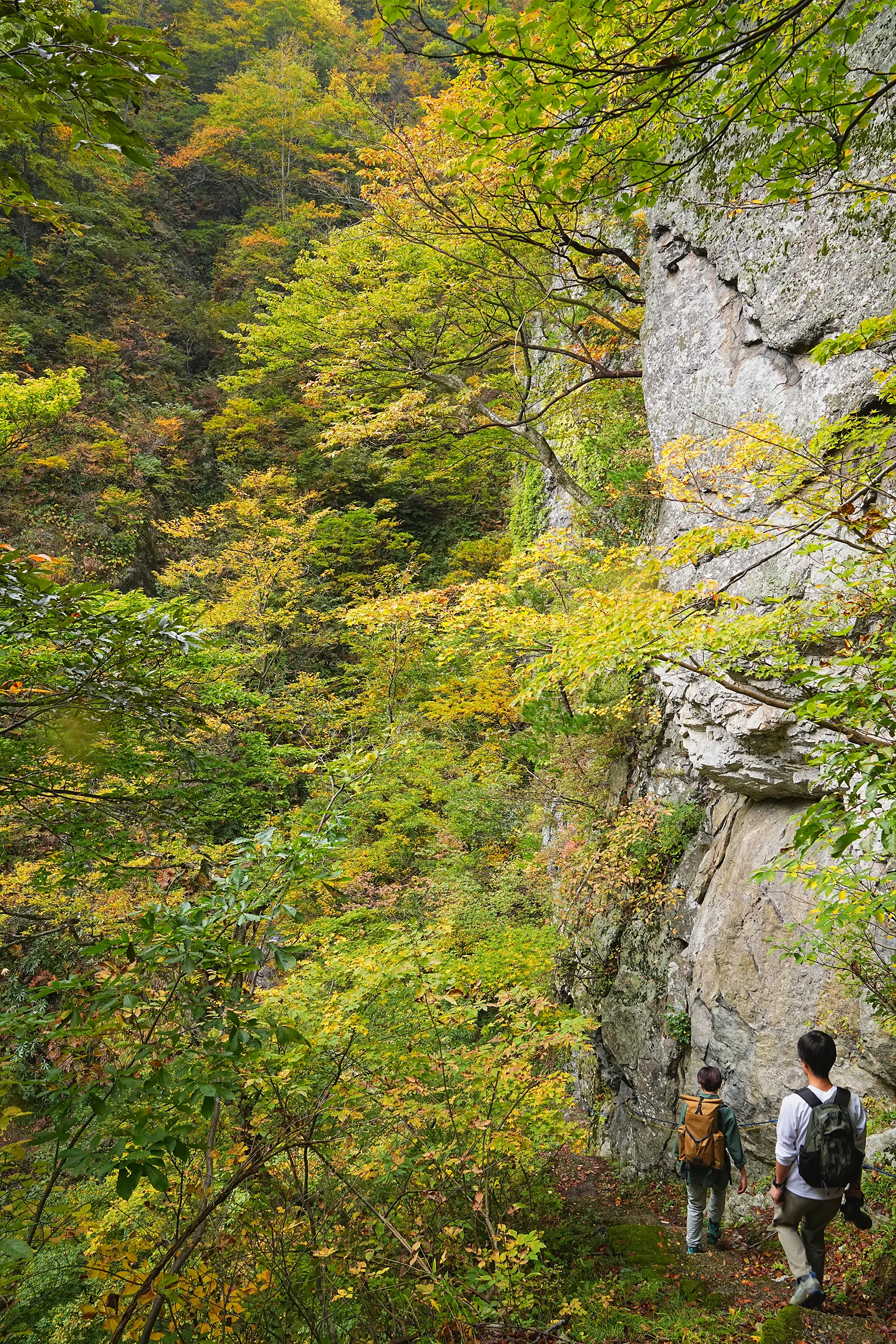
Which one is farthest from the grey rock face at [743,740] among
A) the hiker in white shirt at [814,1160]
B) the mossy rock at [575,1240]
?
the mossy rock at [575,1240]

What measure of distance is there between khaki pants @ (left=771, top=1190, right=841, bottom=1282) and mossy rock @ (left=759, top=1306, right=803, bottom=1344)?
28 cm

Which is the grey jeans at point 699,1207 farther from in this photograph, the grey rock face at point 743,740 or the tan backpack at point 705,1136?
the grey rock face at point 743,740

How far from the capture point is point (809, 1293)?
3.09 meters

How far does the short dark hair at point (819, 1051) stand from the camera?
2969 millimetres

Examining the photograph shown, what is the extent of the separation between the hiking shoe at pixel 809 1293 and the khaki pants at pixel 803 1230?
2 cm

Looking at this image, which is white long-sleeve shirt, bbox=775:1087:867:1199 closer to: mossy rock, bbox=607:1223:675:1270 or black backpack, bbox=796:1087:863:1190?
black backpack, bbox=796:1087:863:1190

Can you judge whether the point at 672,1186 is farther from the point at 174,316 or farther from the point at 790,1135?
the point at 174,316

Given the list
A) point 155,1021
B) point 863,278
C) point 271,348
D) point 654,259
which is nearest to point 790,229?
point 863,278

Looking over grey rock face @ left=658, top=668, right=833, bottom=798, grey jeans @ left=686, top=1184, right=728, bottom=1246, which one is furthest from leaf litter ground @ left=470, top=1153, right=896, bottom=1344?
grey rock face @ left=658, top=668, right=833, bottom=798

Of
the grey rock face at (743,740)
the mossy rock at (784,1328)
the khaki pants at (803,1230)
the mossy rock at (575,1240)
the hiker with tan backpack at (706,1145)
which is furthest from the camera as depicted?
the grey rock face at (743,740)

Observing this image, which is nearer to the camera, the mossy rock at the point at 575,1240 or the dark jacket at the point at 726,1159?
the dark jacket at the point at 726,1159

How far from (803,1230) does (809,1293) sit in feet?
0.97

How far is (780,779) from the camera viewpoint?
5.37 metres

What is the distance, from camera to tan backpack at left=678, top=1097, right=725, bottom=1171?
397 cm
